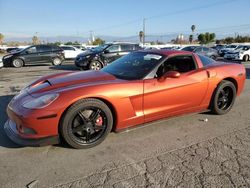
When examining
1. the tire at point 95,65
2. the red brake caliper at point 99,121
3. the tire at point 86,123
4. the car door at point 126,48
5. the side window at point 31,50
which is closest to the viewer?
the tire at point 86,123

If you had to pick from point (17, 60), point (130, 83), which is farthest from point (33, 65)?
point (130, 83)

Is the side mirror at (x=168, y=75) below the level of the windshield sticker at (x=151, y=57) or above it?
below

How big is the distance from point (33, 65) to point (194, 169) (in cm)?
1556

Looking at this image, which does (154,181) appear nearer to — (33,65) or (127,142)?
(127,142)

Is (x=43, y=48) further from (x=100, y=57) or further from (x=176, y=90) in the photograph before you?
(x=176, y=90)

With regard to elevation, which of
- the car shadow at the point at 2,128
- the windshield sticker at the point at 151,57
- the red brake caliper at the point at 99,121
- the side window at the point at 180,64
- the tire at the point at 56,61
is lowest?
the tire at the point at 56,61

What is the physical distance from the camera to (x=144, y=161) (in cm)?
315

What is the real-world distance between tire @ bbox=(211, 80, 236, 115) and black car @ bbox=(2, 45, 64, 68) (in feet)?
43.5

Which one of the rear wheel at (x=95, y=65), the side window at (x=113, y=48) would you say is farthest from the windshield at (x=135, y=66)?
the side window at (x=113, y=48)

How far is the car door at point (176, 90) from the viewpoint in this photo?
3875 millimetres

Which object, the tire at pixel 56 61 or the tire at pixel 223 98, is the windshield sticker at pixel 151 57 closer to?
the tire at pixel 223 98

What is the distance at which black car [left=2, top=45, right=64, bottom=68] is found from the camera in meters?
15.2

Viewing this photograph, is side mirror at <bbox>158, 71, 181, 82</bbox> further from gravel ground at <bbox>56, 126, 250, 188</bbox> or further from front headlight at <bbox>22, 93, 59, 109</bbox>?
front headlight at <bbox>22, 93, 59, 109</bbox>

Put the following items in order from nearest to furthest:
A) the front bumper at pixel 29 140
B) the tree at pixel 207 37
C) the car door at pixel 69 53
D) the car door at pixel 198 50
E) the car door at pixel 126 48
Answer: the front bumper at pixel 29 140
the car door at pixel 126 48
the car door at pixel 198 50
the car door at pixel 69 53
the tree at pixel 207 37
